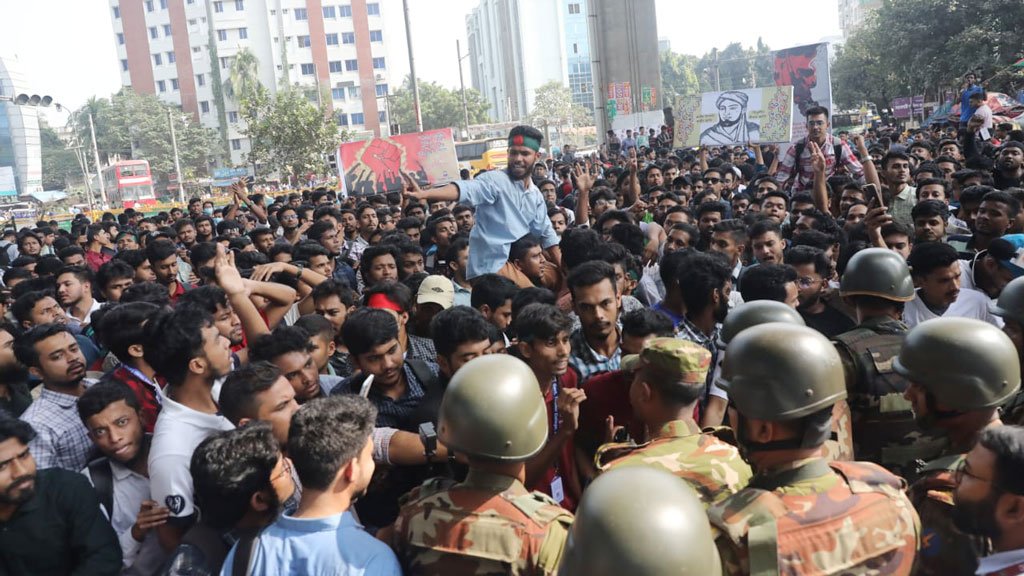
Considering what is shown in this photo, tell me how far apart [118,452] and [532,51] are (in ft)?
368

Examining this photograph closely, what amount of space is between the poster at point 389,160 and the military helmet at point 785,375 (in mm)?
10583

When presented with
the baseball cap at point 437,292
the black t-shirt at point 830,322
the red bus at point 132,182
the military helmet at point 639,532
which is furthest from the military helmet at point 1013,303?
the red bus at point 132,182

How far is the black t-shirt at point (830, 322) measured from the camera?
442 centimetres

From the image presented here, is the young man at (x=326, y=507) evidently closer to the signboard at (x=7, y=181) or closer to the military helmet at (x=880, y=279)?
the military helmet at (x=880, y=279)

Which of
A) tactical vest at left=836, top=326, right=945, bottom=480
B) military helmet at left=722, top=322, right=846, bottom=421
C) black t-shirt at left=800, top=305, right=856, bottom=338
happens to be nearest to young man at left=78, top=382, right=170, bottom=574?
military helmet at left=722, top=322, right=846, bottom=421

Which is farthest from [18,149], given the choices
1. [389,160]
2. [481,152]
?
[389,160]

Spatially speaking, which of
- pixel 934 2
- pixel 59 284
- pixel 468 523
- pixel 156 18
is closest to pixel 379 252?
pixel 59 284

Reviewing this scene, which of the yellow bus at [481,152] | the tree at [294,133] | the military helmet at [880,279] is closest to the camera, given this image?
the military helmet at [880,279]

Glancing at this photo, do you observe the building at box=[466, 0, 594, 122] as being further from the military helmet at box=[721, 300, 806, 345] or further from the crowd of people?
the military helmet at box=[721, 300, 806, 345]

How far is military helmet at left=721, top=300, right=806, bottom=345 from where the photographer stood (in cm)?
289

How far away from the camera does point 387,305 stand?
15.2 feet

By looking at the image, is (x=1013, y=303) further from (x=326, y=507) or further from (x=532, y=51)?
(x=532, y=51)

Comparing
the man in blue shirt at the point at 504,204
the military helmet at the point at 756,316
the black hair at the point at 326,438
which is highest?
the man in blue shirt at the point at 504,204

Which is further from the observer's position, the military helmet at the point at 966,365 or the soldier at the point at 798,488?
the military helmet at the point at 966,365
